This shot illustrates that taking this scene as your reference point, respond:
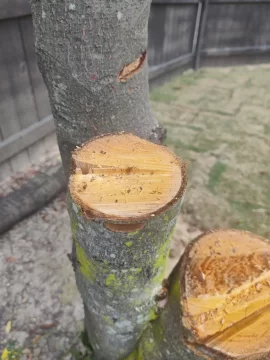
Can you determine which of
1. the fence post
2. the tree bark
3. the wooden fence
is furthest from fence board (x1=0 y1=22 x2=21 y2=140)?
the fence post

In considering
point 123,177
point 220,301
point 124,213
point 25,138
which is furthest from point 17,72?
point 220,301

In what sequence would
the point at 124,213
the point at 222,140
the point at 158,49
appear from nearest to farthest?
the point at 124,213 → the point at 222,140 → the point at 158,49

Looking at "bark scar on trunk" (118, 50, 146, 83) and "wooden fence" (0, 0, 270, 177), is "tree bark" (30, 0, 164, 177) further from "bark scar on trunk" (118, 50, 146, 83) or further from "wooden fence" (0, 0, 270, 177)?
"wooden fence" (0, 0, 270, 177)

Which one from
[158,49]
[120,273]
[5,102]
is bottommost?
[158,49]

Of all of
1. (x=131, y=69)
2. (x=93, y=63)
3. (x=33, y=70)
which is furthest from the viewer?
(x=33, y=70)

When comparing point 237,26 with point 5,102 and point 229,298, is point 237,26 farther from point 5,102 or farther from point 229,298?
point 229,298

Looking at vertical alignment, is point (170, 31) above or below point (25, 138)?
above

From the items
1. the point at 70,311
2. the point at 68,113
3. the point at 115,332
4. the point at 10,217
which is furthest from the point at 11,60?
the point at 115,332

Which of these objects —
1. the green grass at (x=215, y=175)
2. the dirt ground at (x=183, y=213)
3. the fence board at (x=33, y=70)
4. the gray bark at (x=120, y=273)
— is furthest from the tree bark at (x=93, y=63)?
the green grass at (x=215, y=175)
